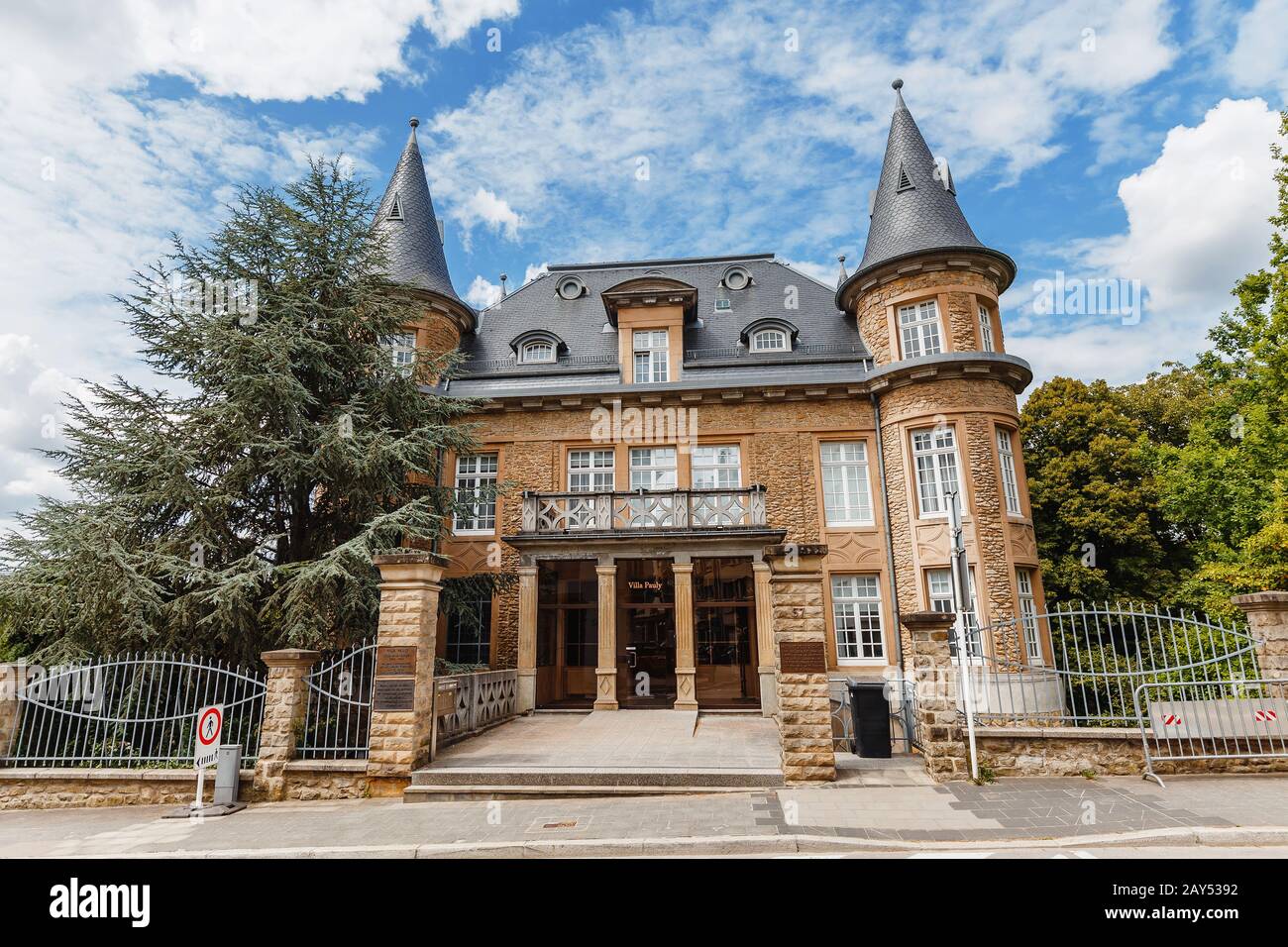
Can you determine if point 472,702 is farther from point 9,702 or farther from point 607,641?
point 9,702

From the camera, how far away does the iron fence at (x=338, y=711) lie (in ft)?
27.1

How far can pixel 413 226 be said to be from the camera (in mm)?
19375

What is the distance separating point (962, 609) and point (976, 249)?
1172 cm

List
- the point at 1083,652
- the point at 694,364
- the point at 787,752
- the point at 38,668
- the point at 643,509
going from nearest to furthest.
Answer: the point at 787,752 < the point at 38,668 < the point at 643,509 < the point at 694,364 < the point at 1083,652

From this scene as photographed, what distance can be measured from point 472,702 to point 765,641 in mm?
6568

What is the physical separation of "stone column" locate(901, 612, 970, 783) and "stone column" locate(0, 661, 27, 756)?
39.1 ft

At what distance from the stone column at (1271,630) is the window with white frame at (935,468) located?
715 centimetres

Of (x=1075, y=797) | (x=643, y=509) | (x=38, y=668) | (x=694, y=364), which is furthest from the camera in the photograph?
(x=694, y=364)

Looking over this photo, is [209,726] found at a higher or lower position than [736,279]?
lower

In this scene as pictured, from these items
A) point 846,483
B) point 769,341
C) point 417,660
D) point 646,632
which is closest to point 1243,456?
point 846,483

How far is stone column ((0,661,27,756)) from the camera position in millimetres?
8617

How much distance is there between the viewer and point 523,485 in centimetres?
1705

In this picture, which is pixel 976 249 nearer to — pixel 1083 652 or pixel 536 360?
pixel 536 360

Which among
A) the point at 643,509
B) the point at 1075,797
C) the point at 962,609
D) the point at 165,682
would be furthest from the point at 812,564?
the point at 165,682
